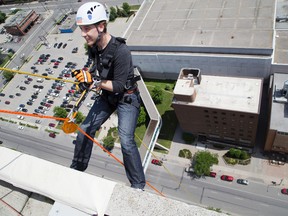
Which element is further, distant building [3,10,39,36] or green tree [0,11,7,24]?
green tree [0,11,7,24]

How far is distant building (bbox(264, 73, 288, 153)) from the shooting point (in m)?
28.8

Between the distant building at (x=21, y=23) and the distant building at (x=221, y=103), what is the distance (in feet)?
201

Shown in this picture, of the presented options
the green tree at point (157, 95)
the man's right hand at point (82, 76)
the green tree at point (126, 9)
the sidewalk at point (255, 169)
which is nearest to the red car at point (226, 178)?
the sidewalk at point (255, 169)

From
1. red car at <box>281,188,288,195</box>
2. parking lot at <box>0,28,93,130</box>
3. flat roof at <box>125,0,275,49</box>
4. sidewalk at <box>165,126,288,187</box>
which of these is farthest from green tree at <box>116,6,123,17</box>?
red car at <box>281,188,288,195</box>

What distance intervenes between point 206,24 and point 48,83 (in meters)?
36.2

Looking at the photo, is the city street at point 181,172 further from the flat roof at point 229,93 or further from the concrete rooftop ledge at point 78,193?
the concrete rooftop ledge at point 78,193

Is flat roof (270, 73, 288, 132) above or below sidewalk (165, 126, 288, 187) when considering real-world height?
above

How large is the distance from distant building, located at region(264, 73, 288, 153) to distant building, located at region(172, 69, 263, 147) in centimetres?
190

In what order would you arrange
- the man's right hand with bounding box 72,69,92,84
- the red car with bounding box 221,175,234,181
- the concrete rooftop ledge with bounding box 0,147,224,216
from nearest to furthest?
the concrete rooftop ledge with bounding box 0,147,224,216, the man's right hand with bounding box 72,69,92,84, the red car with bounding box 221,175,234,181

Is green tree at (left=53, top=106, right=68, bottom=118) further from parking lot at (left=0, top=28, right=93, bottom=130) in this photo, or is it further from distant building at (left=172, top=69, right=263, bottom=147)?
distant building at (left=172, top=69, right=263, bottom=147)

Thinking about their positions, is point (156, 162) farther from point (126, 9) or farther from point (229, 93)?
point (126, 9)

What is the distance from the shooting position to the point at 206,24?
A: 43.9 meters

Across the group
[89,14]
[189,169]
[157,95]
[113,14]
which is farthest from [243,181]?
[113,14]

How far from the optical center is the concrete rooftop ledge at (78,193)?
20.7 feet
